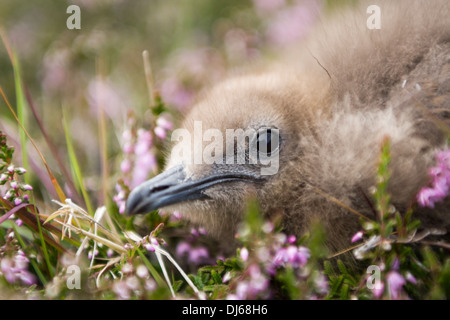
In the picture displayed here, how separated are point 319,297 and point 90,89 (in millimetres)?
2102

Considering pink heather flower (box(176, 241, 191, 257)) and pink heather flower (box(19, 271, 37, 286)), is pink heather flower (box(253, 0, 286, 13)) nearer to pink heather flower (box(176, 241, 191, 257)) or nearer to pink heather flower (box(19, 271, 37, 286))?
pink heather flower (box(176, 241, 191, 257))

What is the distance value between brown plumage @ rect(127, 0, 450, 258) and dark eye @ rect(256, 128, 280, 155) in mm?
24

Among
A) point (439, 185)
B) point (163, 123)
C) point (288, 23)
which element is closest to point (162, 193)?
point (163, 123)

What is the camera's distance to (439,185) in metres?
1.32

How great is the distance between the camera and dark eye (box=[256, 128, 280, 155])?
1.67m

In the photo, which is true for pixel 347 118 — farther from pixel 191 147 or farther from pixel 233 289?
pixel 233 289

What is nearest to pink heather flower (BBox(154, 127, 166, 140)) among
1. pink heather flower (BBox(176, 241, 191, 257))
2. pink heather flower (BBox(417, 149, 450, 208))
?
pink heather flower (BBox(176, 241, 191, 257))

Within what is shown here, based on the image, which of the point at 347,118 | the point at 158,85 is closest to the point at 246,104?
the point at 347,118

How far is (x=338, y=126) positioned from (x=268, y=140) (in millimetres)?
259

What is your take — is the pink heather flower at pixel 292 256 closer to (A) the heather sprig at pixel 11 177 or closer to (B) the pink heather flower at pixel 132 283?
(B) the pink heather flower at pixel 132 283

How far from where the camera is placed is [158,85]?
2814 mm

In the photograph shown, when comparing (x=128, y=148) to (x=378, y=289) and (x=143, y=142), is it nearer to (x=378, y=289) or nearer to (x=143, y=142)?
(x=143, y=142)

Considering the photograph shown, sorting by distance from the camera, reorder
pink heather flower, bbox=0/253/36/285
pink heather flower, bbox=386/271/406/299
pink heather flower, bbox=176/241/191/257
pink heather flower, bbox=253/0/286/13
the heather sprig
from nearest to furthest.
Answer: pink heather flower, bbox=386/271/406/299 → pink heather flower, bbox=0/253/36/285 → the heather sprig → pink heather flower, bbox=176/241/191/257 → pink heather flower, bbox=253/0/286/13

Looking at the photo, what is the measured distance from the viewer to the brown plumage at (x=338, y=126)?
1480 millimetres
